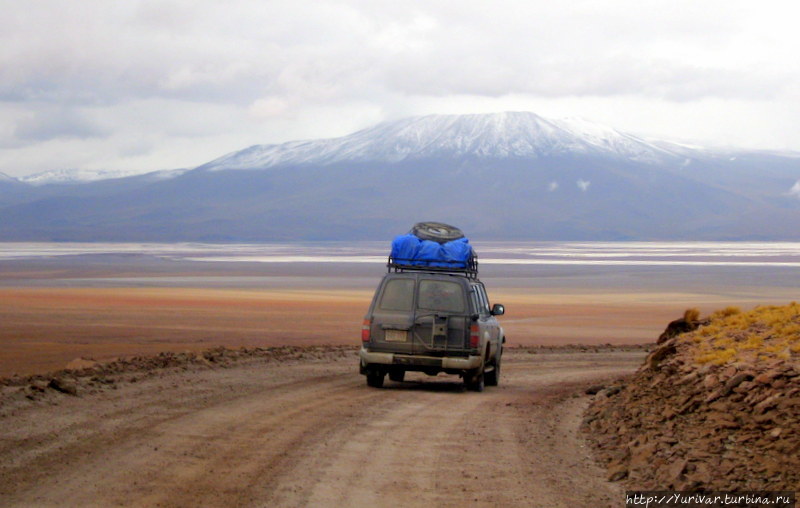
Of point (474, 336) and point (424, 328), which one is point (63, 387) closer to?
point (424, 328)

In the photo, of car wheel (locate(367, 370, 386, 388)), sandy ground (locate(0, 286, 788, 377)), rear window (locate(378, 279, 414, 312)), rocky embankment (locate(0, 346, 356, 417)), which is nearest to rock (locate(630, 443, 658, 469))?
rear window (locate(378, 279, 414, 312))

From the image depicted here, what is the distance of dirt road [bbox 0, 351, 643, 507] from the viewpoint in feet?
31.7

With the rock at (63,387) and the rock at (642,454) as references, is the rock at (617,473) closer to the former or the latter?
the rock at (642,454)

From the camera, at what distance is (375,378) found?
18.1 m

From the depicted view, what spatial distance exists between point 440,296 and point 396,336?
91 centimetres

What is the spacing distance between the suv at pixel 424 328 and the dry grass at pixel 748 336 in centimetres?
330

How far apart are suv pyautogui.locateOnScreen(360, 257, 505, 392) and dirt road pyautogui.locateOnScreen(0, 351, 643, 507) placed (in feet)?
1.61

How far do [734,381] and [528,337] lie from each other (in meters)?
20.3

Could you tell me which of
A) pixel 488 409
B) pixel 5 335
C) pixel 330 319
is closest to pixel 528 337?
pixel 330 319

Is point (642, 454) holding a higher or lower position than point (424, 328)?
lower

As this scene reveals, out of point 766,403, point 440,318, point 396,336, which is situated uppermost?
point 440,318

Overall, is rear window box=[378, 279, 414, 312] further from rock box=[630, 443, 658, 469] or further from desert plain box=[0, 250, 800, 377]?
desert plain box=[0, 250, 800, 377]

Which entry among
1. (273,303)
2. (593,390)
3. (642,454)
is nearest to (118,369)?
(593,390)

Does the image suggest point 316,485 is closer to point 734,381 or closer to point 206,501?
point 206,501
